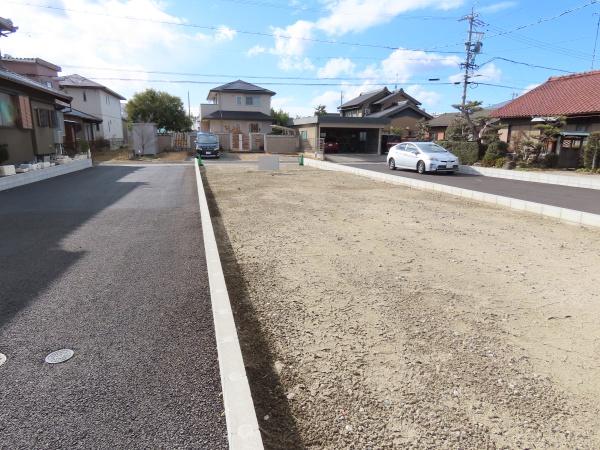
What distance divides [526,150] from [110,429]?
21.8 m

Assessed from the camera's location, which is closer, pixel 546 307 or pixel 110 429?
pixel 110 429

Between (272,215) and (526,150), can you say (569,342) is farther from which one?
(526,150)

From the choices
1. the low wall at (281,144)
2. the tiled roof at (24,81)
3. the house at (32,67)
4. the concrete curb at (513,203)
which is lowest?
the concrete curb at (513,203)

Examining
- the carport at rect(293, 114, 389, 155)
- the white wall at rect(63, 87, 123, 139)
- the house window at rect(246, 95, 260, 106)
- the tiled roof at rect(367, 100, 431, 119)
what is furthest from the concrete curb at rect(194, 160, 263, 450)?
the tiled roof at rect(367, 100, 431, 119)

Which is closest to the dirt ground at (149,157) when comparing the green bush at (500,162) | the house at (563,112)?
the green bush at (500,162)

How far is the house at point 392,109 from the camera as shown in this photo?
40000mm

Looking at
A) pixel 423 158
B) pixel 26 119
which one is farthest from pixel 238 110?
pixel 423 158

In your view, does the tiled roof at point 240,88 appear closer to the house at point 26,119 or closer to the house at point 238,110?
the house at point 238,110

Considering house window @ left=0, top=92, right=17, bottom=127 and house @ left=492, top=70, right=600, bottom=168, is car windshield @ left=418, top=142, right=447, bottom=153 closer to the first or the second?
house @ left=492, top=70, right=600, bottom=168

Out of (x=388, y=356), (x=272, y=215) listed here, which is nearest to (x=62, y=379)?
(x=388, y=356)

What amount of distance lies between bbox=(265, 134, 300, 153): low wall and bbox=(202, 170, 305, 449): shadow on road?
3137 cm

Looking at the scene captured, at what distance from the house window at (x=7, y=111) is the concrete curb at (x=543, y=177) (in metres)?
20.1

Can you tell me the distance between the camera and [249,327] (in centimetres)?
341

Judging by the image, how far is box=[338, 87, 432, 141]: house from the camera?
1575 inches
